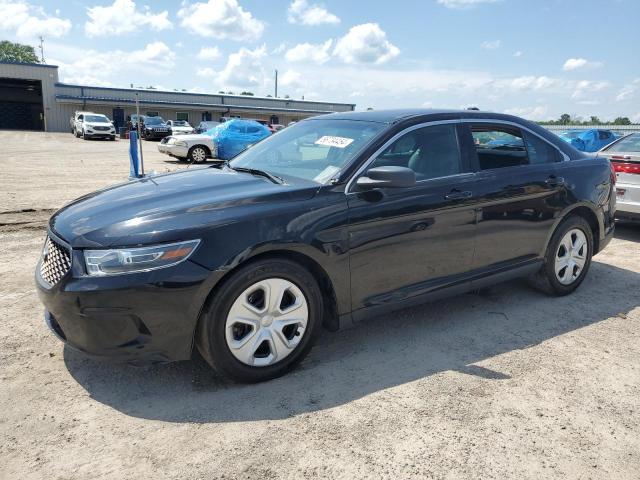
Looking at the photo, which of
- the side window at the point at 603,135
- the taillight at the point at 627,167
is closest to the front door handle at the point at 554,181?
the taillight at the point at 627,167

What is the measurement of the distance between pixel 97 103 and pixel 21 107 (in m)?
12.2

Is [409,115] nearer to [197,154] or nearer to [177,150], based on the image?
[197,154]

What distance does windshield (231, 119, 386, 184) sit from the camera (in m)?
3.57

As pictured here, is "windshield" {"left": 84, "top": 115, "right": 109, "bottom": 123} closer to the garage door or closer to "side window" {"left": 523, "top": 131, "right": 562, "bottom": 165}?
the garage door

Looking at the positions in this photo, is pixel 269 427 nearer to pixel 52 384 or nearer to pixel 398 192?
pixel 52 384

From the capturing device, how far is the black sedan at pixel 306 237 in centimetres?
275

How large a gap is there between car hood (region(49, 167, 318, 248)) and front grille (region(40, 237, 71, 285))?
8cm

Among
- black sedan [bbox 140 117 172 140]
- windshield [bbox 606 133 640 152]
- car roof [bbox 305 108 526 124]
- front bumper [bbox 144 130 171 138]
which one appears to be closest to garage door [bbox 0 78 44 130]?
black sedan [bbox 140 117 172 140]

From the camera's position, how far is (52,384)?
308cm

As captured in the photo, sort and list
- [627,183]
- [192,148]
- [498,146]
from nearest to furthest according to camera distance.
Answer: [498,146]
[627,183]
[192,148]

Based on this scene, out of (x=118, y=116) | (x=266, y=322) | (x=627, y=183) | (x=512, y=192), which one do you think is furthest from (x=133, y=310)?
(x=118, y=116)

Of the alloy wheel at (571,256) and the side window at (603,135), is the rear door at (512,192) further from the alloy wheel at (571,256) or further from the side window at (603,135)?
the side window at (603,135)

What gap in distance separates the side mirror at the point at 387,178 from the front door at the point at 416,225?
74 mm

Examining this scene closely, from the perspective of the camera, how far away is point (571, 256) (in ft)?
15.7
